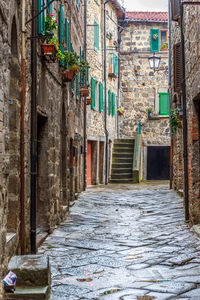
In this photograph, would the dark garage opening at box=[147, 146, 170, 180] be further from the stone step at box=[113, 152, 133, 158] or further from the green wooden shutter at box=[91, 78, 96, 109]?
the green wooden shutter at box=[91, 78, 96, 109]

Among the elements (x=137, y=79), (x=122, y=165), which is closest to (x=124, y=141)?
(x=122, y=165)

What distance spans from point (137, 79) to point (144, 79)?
34 centimetres

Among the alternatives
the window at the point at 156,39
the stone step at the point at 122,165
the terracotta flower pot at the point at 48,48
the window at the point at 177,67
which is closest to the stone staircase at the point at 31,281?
the terracotta flower pot at the point at 48,48

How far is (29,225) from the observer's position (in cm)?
624

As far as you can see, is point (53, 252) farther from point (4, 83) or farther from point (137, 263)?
point (4, 83)

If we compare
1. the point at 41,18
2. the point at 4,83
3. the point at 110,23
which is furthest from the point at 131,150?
the point at 4,83

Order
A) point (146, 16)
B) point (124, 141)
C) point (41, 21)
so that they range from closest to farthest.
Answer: point (41, 21) → point (124, 141) → point (146, 16)

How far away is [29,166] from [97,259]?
1.46 metres

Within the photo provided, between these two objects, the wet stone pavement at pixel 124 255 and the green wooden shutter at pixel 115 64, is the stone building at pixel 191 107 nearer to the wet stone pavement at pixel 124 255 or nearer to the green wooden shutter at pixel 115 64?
the wet stone pavement at pixel 124 255

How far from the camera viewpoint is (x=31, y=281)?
4.29 meters

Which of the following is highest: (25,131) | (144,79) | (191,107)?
(144,79)

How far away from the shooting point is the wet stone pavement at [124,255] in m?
4.60

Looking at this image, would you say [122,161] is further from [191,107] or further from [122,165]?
[191,107]

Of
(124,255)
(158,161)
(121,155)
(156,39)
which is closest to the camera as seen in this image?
(124,255)
